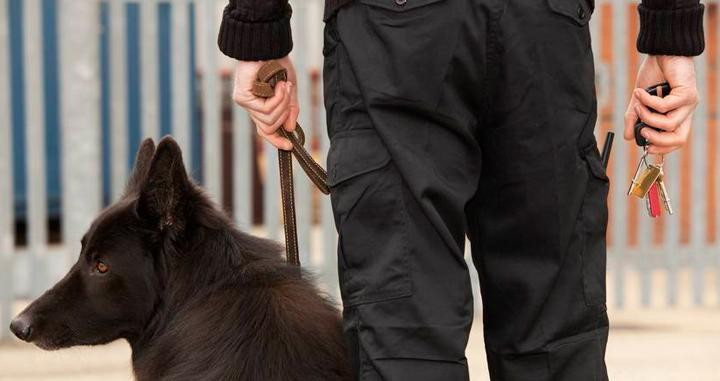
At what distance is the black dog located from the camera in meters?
2.70

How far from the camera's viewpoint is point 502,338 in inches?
97.1

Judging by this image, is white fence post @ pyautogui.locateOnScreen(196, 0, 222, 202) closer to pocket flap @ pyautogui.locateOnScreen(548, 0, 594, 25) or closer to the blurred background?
the blurred background

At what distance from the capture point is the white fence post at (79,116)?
19.4 ft

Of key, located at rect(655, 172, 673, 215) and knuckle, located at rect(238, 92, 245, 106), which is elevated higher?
knuckle, located at rect(238, 92, 245, 106)

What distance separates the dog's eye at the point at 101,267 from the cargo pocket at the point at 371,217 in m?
0.86

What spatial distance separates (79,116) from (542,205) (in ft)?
13.2

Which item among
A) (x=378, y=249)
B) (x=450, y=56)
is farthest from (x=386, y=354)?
(x=450, y=56)

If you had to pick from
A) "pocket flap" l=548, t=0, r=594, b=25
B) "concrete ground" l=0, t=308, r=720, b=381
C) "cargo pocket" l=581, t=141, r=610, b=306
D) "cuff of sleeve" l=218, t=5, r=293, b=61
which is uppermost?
"pocket flap" l=548, t=0, r=594, b=25

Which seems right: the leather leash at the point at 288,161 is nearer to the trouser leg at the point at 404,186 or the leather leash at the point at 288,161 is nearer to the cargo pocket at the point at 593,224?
the trouser leg at the point at 404,186

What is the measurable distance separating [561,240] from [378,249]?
374mm

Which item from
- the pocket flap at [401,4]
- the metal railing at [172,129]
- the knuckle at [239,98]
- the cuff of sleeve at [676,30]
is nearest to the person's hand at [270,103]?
the knuckle at [239,98]

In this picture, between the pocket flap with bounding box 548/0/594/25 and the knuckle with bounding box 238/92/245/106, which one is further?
the knuckle with bounding box 238/92/245/106

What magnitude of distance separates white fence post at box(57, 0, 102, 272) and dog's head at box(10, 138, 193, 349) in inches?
119

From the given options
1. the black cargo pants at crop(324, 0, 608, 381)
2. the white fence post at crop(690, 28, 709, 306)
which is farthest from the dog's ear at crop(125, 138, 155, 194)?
the white fence post at crop(690, 28, 709, 306)
